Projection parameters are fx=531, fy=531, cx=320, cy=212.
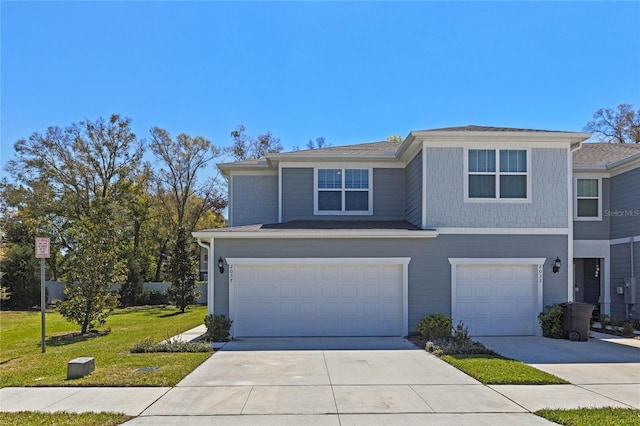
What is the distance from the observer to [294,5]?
40.0 ft

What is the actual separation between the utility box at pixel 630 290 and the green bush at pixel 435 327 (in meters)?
6.05


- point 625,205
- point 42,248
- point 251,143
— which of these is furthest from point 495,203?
point 251,143

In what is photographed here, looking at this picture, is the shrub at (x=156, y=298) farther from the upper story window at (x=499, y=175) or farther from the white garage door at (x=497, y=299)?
the upper story window at (x=499, y=175)

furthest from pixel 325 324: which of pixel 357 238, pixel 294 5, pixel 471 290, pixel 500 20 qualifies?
pixel 500 20

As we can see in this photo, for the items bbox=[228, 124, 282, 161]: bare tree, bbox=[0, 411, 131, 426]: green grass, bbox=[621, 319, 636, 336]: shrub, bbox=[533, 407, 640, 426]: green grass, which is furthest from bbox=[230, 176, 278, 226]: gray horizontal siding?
bbox=[228, 124, 282, 161]: bare tree

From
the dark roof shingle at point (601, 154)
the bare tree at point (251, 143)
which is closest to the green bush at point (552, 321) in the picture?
the dark roof shingle at point (601, 154)

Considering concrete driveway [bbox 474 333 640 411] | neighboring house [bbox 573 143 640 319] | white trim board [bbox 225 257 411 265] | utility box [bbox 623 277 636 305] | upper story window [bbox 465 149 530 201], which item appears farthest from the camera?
neighboring house [bbox 573 143 640 319]

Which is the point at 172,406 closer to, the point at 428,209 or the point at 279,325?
the point at 279,325

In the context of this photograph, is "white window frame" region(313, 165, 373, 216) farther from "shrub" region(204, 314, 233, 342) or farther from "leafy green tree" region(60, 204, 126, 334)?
"leafy green tree" region(60, 204, 126, 334)

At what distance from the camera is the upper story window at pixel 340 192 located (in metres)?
15.9

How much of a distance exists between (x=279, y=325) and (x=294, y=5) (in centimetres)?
773

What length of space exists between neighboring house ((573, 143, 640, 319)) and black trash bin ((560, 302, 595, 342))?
3.55m

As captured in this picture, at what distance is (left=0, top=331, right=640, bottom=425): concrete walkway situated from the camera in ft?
21.0

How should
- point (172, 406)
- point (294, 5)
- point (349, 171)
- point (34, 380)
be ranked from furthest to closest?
point (349, 171), point (294, 5), point (34, 380), point (172, 406)
